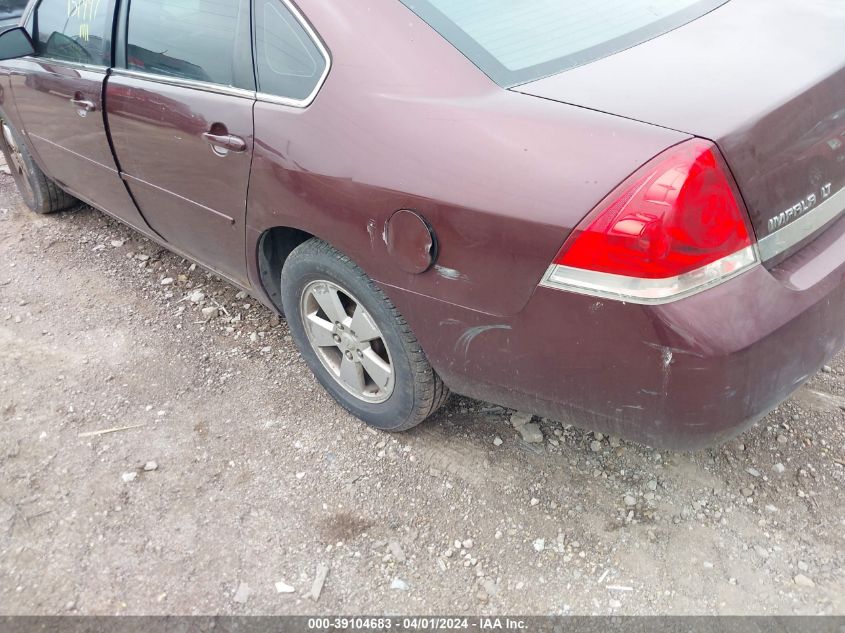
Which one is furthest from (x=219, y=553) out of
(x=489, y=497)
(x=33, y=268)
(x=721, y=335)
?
(x=33, y=268)

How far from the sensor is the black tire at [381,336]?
2.10 m

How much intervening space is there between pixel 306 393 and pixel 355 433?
0.33 metres

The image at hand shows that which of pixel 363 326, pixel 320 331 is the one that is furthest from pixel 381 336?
pixel 320 331

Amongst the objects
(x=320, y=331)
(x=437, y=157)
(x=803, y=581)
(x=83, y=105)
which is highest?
(x=437, y=157)

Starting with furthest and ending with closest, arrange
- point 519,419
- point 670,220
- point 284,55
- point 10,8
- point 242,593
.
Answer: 1. point 10,8
2. point 519,419
3. point 284,55
4. point 242,593
5. point 670,220

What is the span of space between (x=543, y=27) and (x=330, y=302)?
1092mm

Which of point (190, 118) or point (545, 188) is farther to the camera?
point (190, 118)

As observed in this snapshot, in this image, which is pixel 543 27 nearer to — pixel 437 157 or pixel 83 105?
pixel 437 157

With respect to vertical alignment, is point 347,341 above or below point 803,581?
above

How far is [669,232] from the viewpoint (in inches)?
57.2

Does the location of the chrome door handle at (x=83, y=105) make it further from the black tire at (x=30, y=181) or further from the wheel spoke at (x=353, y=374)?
the wheel spoke at (x=353, y=374)

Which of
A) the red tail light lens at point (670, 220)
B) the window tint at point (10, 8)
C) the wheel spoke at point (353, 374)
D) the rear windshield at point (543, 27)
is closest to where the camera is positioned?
the red tail light lens at point (670, 220)

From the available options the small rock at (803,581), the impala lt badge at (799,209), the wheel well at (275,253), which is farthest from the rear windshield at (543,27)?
the small rock at (803,581)

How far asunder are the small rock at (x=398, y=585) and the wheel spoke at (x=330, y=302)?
86cm
